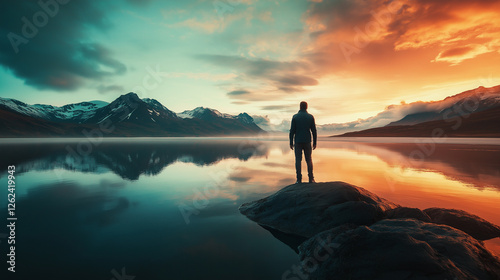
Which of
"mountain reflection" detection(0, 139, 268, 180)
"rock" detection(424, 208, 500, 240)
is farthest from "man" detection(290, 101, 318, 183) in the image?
"mountain reflection" detection(0, 139, 268, 180)

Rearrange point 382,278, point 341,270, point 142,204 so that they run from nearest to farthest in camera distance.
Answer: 1. point 382,278
2. point 341,270
3. point 142,204

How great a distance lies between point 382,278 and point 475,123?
182877 millimetres

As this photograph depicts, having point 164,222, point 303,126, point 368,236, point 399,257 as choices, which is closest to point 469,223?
point 368,236

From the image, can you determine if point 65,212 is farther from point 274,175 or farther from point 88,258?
point 274,175

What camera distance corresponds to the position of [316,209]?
730 centimetres

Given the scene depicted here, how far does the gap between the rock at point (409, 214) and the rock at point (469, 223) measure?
1.81ft

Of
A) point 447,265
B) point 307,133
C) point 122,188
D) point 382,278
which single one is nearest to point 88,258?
point 382,278

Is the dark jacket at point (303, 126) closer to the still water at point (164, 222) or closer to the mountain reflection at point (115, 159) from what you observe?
the still water at point (164, 222)

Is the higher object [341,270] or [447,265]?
[447,265]

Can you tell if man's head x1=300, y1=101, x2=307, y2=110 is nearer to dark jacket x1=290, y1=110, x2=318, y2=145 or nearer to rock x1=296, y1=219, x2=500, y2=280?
dark jacket x1=290, y1=110, x2=318, y2=145

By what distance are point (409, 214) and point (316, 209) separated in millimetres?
2599

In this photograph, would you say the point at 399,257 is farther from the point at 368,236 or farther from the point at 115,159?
the point at 115,159

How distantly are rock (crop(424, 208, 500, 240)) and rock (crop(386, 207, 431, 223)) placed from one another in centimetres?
55

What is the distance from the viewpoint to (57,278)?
14.6 ft
